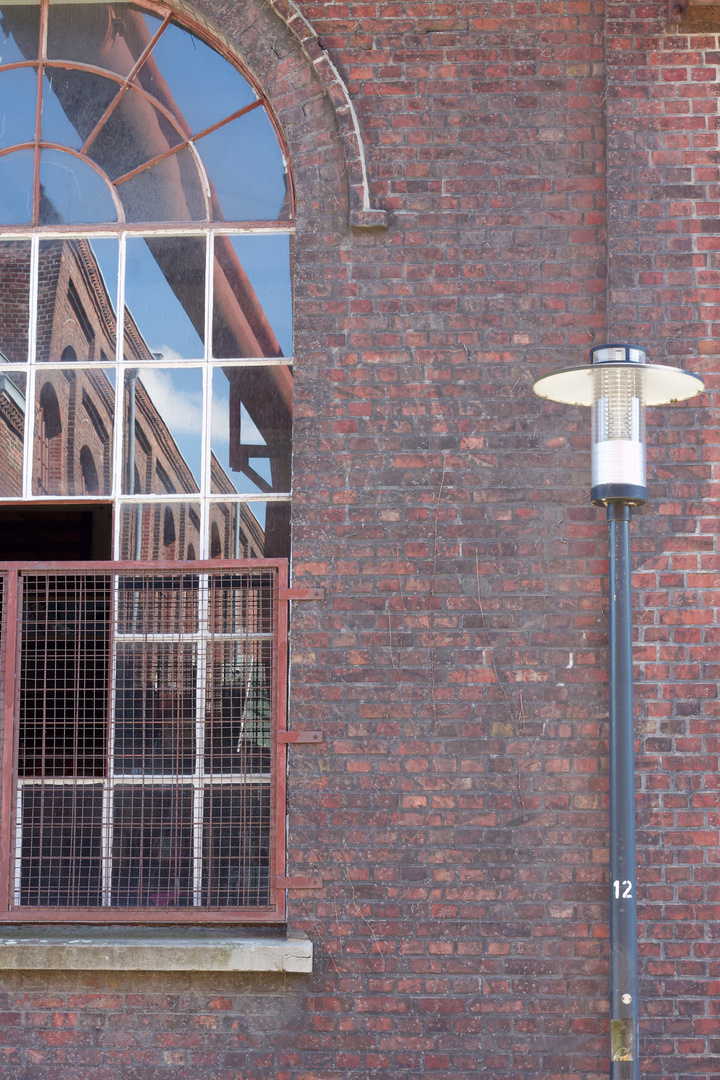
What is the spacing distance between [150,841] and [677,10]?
4.33 metres

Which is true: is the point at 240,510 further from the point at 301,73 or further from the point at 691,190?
the point at 691,190

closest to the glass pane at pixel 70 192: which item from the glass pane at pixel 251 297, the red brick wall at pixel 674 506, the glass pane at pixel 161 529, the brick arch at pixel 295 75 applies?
the glass pane at pixel 251 297

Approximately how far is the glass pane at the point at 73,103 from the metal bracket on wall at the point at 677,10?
8.64 ft

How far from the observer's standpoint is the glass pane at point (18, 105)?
5.30 m

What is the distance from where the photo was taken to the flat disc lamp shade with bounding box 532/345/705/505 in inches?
140

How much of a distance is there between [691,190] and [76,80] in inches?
119

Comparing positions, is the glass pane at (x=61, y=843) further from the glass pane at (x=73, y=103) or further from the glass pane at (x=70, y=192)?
the glass pane at (x=73, y=103)

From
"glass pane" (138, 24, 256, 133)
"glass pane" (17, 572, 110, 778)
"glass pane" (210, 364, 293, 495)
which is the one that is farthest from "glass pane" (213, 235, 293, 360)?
"glass pane" (17, 572, 110, 778)

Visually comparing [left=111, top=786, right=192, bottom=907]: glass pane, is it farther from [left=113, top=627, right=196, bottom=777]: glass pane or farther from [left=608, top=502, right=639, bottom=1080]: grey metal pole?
[left=608, top=502, right=639, bottom=1080]: grey metal pole

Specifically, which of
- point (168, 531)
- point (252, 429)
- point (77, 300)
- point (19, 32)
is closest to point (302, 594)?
point (168, 531)

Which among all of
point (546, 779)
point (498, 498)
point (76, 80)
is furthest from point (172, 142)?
point (546, 779)

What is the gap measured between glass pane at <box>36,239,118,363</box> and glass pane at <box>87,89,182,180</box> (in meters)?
0.41

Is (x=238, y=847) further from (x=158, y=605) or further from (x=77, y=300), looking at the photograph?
(x=77, y=300)

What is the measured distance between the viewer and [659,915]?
14.3 feet
